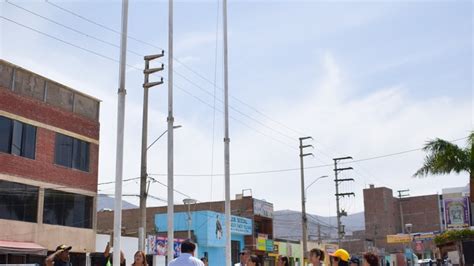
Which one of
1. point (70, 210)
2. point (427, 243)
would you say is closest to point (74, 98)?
point (70, 210)

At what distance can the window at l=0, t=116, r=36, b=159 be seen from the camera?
2702cm

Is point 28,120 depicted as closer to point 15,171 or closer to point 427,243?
point 15,171

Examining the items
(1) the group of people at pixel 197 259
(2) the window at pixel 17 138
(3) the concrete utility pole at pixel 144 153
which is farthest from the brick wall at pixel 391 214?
(1) the group of people at pixel 197 259

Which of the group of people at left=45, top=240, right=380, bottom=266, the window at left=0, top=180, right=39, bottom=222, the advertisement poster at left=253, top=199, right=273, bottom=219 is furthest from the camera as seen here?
the advertisement poster at left=253, top=199, right=273, bottom=219

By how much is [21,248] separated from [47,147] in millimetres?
5720

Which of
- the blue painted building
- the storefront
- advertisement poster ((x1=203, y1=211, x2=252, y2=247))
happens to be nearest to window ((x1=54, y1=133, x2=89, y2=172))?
the blue painted building

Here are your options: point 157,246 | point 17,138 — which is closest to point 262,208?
point 157,246

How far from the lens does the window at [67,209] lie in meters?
29.4

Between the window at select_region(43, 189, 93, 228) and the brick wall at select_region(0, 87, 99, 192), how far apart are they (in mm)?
596

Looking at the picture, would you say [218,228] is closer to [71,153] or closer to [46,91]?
[71,153]

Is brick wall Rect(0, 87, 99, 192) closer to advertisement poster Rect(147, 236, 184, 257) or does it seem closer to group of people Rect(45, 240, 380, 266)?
advertisement poster Rect(147, 236, 184, 257)

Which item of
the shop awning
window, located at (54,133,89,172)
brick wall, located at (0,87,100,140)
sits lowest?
the shop awning

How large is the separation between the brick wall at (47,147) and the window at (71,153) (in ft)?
0.97

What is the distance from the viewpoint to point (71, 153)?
31.5 m
